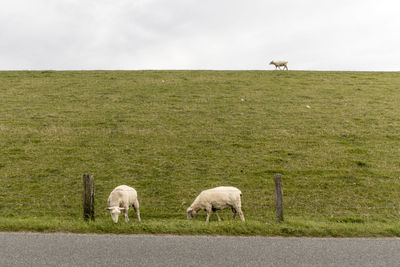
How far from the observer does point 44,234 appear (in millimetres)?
7746

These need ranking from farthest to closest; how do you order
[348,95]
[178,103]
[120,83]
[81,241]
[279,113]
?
[120,83], [348,95], [178,103], [279,113], [81,241]

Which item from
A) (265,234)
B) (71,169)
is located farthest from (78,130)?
(265,234)

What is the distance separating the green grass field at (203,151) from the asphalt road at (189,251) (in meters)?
0.67

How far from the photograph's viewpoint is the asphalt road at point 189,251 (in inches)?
238

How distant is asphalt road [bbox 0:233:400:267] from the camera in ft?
19.8

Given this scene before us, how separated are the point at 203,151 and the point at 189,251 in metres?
10.1

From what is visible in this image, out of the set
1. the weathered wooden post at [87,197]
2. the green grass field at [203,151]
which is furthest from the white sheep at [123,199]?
the weathered wooden post at [87,197]

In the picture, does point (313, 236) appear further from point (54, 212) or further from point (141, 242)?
point (54, 212)

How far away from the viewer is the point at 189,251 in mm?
6605

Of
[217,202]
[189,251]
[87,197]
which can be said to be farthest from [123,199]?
[189,251]

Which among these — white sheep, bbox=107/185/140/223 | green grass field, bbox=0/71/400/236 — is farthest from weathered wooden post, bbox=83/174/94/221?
white sheep, bbox=107/185/140/223

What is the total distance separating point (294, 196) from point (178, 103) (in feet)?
49.8

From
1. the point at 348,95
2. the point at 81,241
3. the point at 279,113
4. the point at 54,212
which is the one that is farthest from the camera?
the point at 348,95

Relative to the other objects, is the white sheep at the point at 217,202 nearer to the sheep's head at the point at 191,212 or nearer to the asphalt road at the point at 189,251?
the sheep's head at the point at 191,212
